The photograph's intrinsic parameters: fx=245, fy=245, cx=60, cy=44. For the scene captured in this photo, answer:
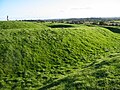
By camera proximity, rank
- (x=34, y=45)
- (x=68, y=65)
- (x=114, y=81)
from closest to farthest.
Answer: (x=114, y=81)
(x=68, y=65)
(x=34, y=45)

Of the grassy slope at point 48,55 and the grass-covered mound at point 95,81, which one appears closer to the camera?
the grass-covered mound at point 95,81

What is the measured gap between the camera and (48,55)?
108 ft

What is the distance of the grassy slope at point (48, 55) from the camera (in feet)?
85.8

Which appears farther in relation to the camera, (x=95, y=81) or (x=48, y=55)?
(x=48, y=55)

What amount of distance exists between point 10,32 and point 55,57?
8414 mm

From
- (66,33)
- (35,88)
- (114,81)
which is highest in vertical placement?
(66,33)

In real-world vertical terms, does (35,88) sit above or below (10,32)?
below

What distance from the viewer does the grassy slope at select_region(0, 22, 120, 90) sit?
26.1 metres

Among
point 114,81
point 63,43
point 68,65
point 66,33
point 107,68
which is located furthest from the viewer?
point 66,33

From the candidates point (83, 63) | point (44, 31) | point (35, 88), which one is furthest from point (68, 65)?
point (44, 31)

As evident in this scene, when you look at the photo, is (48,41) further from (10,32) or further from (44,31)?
(10,32)

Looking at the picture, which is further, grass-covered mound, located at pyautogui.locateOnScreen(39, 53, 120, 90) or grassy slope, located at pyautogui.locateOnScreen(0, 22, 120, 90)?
grassy slope, located at pyautogui.locateOnScreen(0, 22, 120, 90)

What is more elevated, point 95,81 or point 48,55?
point 48,55

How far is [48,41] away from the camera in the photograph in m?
36.6
